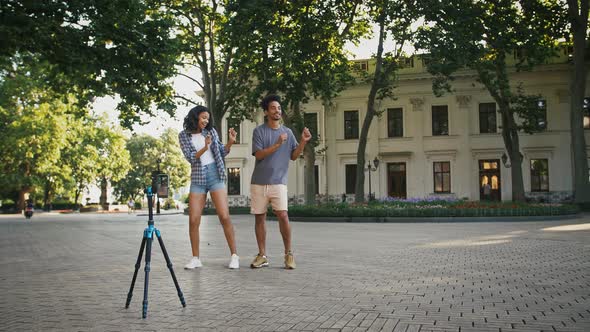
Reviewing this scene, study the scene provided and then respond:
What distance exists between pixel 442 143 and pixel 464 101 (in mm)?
3368

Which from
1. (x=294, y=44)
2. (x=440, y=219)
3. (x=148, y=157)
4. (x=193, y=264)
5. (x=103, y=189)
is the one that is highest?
(x=294, y=44)

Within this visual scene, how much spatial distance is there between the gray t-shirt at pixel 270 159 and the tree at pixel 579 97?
2377 cm

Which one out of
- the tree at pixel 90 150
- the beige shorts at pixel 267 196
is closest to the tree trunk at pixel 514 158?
the beige shorts at pixel 267 196

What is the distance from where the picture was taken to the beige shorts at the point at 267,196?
275 inches

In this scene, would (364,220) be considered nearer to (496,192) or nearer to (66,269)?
(66,269)

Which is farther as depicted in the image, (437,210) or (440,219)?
(437,210)

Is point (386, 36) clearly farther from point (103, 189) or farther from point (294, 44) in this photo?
point (103, 189)

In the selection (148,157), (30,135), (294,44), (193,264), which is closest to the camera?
(193,264)

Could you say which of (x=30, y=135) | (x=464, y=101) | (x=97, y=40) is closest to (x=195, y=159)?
(x=97, y=40)

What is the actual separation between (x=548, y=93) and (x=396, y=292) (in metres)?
38.3

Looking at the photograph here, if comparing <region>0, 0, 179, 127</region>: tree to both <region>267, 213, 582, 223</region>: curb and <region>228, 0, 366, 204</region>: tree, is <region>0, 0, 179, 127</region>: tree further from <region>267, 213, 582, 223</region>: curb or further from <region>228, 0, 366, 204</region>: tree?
<region>267, 213, 582, 223</region>: curb

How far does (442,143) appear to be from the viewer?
40.7 meters

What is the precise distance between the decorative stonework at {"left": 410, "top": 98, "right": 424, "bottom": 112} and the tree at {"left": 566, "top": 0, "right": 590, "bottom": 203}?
47.0ft

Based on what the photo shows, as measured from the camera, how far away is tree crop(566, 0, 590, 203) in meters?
26.6
